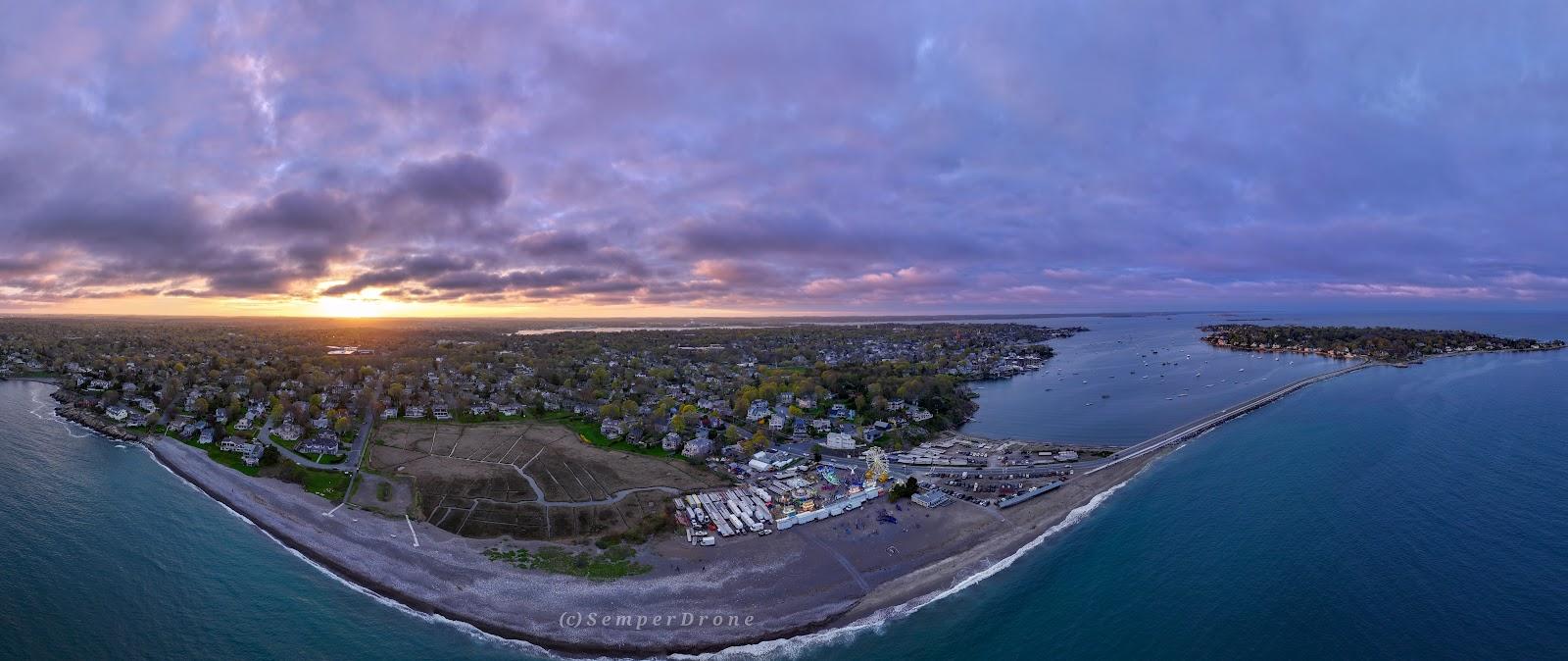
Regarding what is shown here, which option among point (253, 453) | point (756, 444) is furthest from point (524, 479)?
point (253, 453)

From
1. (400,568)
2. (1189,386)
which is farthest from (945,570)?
(1189,386)

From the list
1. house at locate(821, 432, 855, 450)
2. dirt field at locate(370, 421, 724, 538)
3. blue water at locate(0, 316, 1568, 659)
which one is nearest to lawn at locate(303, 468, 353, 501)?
dirt field at locate(370, 421, 724, 538)

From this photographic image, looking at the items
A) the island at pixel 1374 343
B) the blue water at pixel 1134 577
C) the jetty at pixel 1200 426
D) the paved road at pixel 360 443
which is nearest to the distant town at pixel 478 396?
the paved road at pixel 360 443

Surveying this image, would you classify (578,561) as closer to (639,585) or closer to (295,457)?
(639,585)

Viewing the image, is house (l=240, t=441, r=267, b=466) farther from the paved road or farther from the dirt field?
the dirt field

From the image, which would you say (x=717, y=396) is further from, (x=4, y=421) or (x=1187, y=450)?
(x=4, y=421)

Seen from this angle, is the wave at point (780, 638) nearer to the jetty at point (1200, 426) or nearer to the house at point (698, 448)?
the jetty at point (1200, 426)
